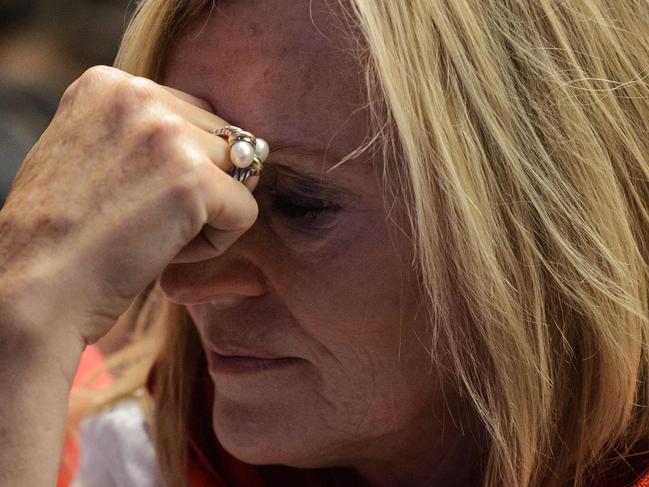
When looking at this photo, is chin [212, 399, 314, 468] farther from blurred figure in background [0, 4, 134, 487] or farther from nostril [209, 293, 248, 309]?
blurred figure in background [0, 4, 134, 487]

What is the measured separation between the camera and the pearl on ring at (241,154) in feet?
4.19

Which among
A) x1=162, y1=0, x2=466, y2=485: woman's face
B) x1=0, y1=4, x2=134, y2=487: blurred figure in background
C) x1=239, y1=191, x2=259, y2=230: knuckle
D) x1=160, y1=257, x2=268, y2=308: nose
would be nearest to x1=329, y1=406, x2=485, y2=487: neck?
x1=162, y1=0, x2=466, y2=485: woman's face

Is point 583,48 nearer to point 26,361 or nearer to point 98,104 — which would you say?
point 98,104

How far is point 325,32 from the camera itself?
1.31m

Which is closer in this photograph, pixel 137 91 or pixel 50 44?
pixel 137 91

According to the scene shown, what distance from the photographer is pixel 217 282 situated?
140 cm

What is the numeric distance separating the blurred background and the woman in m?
2.26

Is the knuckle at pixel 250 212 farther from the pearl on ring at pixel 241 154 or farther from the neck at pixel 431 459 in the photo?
the neck at pixel 431 459

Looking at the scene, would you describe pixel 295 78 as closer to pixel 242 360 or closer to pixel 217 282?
pixel 217 282

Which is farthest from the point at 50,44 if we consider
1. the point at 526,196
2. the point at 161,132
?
the point at 526,196

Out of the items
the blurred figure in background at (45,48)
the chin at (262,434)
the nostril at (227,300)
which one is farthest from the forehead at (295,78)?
the blurred figure in background at (45,48)

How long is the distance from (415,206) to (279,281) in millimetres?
220

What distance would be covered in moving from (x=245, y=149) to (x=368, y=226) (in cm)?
19

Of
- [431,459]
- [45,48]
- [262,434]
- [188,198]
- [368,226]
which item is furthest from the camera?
[45,48]
